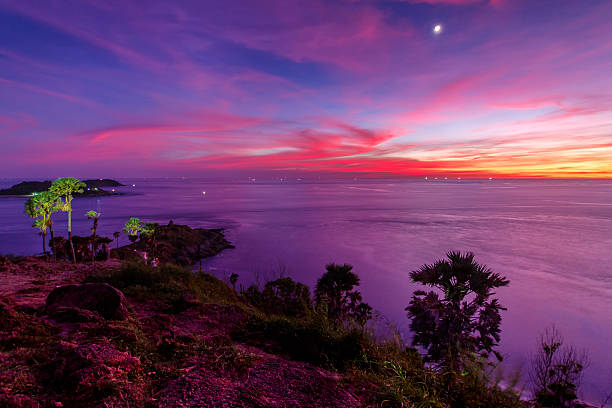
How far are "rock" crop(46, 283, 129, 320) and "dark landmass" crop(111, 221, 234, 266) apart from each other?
1295 inches

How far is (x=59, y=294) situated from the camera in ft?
25.2

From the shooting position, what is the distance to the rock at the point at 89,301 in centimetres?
690

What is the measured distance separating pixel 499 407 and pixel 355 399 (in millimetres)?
2161

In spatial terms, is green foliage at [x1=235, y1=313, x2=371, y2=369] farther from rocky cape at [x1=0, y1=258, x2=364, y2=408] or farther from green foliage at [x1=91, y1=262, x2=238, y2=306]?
green foliage at [x1=91, y1=262, x2=238, y2=306]

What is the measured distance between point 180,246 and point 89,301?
156 ft

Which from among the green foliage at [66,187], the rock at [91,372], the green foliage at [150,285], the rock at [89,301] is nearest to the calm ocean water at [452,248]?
the green foliage at [150,285]

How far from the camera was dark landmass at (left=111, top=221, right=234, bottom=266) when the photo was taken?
4341 centimetres

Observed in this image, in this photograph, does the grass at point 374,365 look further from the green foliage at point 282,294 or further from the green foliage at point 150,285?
the green foliage at point 282,294

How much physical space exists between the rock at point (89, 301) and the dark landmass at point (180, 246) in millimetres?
32899

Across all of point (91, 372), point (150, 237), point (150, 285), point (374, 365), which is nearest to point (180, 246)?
point (150, 237)

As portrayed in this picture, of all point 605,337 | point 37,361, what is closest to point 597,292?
point 605,337

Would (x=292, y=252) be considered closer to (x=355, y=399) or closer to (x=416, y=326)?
(x=416, y=326)

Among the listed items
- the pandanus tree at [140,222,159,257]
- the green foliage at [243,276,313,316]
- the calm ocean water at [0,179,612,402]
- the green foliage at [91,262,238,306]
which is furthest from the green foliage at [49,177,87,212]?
the calm ocean water at [0,179,612,402]

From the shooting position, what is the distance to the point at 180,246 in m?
51.4
